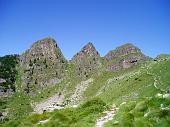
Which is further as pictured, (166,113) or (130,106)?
(130,106)

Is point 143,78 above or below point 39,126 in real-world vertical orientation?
above

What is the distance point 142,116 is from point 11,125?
2244 cm

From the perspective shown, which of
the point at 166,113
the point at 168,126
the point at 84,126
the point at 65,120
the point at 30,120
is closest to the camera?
the point at 168,126

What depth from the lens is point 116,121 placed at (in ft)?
92.5

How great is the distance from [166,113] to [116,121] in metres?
5.34

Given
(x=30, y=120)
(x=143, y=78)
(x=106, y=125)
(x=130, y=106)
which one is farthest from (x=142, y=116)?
(x=143, y=78)

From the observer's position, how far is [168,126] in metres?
21.5

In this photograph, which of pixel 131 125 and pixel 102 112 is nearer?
pixel 131 125

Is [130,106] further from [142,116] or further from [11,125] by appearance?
[11,125]

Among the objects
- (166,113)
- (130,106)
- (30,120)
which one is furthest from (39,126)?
(166,113)

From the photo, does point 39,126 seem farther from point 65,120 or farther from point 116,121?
point 116,121

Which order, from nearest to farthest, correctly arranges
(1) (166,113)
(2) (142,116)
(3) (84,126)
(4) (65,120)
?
(1) (166,113), (2) (142,116), (3) (84,126), (4) (65,120)

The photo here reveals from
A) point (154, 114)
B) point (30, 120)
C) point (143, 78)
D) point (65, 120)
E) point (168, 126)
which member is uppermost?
point (143, 78)

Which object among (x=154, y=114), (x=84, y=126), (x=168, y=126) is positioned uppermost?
(x=84, y=126)
